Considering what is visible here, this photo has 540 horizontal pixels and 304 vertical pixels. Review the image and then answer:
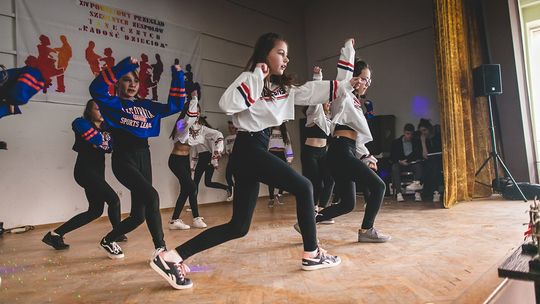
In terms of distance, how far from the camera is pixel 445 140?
4.67m

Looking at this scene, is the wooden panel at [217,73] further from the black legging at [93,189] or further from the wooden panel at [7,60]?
the black legging at [93,189]

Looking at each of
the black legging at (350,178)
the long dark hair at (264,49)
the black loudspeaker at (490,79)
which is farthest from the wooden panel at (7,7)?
the black loudspeaker at (490,79)

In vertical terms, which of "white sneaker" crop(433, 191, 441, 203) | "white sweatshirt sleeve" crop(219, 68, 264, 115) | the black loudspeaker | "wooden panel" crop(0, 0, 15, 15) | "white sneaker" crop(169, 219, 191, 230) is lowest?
"white sneaker" crop(433, 191, 441, 203)

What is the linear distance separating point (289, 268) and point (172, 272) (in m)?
0.66

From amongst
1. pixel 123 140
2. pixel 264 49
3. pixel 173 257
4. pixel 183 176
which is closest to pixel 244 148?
pixel 264 49

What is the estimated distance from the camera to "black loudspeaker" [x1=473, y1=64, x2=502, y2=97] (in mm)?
4695

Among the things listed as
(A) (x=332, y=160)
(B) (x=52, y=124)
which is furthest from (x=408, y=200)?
(B) (x=52, y=124)

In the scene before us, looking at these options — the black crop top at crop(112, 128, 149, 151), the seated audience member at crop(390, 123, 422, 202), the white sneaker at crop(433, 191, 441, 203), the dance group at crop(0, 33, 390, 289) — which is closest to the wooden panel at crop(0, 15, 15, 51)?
the dance group at crop(0, 33, 390, 289)

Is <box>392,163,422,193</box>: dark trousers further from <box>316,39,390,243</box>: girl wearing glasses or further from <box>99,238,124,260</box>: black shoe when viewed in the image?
<box>99,238,124,260</box>: black shoe

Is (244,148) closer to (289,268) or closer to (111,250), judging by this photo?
(289,268)

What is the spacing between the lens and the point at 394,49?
6.97 meters

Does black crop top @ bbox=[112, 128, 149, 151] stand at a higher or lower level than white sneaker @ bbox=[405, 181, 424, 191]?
higher

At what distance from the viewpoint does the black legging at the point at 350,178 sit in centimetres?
256

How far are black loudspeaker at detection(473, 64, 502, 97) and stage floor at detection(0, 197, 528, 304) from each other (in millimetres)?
1863
